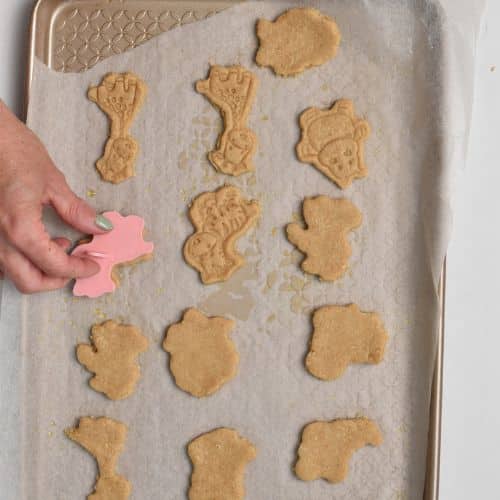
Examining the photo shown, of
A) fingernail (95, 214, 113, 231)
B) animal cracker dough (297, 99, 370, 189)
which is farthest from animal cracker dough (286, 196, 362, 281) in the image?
fingernail (95, 214, 113, 231)

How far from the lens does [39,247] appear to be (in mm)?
1061

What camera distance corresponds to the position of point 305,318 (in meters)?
1.10

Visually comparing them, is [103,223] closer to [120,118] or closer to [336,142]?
[120,118]

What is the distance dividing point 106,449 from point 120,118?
20.7 inches

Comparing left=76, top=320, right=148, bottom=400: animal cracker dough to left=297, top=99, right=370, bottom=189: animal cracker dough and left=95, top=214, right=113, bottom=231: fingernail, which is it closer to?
left=95, top=214, right=113, bottom=231: fingernail

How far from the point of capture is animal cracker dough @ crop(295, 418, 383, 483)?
1062 millimetres

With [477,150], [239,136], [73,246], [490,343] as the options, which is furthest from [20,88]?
[490,343]

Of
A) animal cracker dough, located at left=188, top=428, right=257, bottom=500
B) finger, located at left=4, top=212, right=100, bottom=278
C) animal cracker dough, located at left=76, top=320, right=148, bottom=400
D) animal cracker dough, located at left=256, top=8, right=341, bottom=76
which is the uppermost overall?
animal cracker dough, located at left=256, top=8, right=341, bottom=76

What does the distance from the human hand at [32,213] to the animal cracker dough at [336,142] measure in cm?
34

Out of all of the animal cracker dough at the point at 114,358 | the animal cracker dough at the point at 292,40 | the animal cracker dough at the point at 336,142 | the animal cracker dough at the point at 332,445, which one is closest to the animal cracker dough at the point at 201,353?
the animal cracker dough at the point at 114,358

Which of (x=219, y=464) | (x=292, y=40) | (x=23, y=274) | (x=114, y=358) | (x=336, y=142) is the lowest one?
(x=219, y=464)

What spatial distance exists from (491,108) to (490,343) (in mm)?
373

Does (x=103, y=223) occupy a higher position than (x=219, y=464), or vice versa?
(x=103, y=223)

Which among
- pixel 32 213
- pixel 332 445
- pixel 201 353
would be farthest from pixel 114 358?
pixel 332 445
